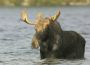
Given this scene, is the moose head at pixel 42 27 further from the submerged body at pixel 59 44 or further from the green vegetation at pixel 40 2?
the green vegetation at pixel 40 2

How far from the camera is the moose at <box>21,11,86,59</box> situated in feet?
57.9

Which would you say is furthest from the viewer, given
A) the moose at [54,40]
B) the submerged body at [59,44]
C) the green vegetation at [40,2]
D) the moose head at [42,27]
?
the green vegetation at [40,2]

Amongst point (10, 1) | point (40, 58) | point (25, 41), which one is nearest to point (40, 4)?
point (10, 1)

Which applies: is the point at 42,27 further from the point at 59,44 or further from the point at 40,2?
the point at 40,2

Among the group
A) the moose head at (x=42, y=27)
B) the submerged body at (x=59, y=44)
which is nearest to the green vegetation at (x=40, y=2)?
the submerged body at (x=59, y=44)

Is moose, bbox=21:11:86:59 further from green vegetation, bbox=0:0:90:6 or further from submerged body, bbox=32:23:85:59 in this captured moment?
green vegetation, bbox=0:0:90:6

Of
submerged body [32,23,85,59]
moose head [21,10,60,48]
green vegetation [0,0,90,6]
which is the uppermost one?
green vegetation [0,0,90,6]

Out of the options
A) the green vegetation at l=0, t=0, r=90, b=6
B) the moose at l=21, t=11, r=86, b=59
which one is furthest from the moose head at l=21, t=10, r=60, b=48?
the green vegetation at l=0, t=0, r=90, b=6

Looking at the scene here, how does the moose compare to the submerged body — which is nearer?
the moose

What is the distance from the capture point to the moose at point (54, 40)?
17641 mm

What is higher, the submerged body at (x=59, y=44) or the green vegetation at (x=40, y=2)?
the green vegetation at (x=40, y=2)

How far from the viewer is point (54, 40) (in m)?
18.4

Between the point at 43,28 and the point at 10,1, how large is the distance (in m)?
78.7

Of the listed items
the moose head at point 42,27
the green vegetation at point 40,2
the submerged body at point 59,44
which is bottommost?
the submerged body at point 59,44
